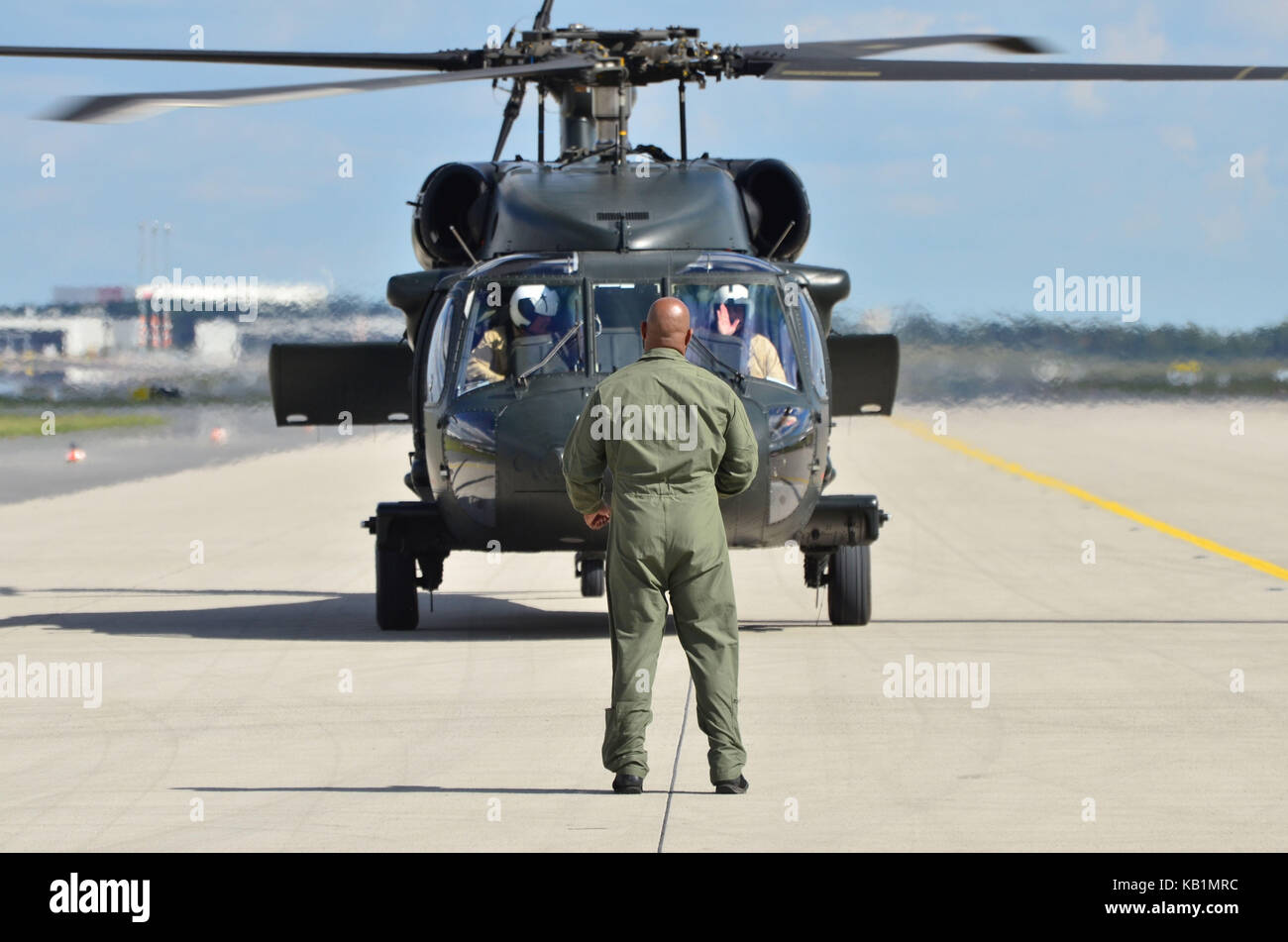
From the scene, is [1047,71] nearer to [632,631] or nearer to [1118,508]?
[632,631]

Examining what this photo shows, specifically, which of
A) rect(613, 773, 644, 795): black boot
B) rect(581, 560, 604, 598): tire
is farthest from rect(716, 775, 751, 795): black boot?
rect(581, 560, 604, 598): tire

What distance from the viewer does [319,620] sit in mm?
14570

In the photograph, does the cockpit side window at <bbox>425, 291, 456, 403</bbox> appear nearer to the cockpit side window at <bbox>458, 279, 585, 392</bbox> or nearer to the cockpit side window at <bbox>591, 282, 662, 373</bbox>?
the cockpit side window at <bbox>458, 279, 585, 392</bbox>

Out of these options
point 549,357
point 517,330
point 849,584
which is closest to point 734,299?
point 549,357

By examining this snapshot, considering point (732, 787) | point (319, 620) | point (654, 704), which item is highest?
point (732, 787)

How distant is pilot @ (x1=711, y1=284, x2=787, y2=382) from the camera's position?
41.3 ft

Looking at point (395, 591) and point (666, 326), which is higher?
point (666, 326)

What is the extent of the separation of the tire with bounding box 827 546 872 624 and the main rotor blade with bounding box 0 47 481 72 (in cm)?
405

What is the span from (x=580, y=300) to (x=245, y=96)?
3169 mm
